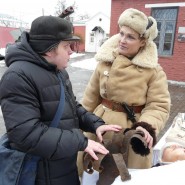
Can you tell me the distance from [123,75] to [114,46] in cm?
32

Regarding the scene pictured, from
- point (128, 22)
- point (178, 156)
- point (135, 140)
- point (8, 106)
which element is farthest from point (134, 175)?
point (128, 22)

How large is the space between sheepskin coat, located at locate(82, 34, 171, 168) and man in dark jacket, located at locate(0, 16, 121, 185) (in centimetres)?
46

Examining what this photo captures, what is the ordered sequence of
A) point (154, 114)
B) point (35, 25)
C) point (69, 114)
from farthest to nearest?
point (154, 114) < point (69, 114) < point (35, 25)

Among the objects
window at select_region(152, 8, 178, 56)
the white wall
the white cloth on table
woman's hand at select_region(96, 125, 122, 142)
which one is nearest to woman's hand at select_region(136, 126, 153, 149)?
woman's hand at select_region(96, 125, 122, 142)

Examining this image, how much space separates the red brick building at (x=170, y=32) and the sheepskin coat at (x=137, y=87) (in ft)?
28.6

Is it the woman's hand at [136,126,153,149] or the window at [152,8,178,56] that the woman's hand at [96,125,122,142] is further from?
the window at [152,8,178,56]

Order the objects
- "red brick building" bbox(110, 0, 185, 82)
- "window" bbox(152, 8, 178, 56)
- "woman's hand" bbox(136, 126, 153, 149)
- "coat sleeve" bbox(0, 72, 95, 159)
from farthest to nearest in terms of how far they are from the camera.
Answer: "window" bbox(152, 8, 178, 56) → "red brick building" bbox(110, 0, 185, 82) → "woman's hand" bbox(136, 126, 153, 149) → "coat sleeve" bbox(0, 72, 95, 159)

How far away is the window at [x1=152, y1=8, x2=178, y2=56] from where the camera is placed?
1055cm

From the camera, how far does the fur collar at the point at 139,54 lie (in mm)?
2191

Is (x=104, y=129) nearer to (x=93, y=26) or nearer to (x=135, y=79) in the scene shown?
(x=135, y=79)

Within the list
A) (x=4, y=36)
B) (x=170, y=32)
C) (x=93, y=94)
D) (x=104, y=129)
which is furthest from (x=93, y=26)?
(x=104, y=129)

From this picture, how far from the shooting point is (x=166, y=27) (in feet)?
35.2

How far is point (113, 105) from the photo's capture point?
7.57 ft

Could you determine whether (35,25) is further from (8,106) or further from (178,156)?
(178,156)
